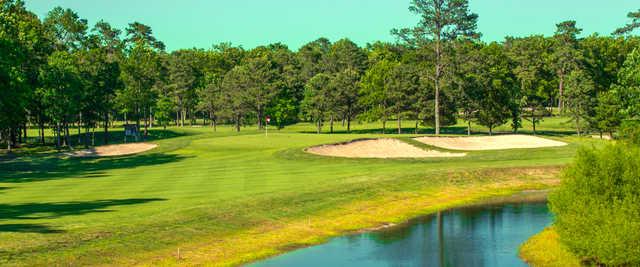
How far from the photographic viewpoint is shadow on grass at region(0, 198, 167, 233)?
33428mm

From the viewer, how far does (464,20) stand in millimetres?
100000

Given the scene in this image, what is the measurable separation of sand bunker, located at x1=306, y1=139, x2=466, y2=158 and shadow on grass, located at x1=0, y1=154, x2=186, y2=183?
630 inches

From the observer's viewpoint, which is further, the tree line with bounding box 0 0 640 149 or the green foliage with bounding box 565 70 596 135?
the green foliage with bounding box 565 70 596 135

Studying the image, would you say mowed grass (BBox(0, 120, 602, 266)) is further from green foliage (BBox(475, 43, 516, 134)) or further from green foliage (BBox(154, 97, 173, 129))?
green foliage (BBox(154, 97, 173, 129))

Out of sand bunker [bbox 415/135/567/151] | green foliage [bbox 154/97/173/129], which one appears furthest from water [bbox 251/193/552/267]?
green foliage [bbox 154/97/173/129]

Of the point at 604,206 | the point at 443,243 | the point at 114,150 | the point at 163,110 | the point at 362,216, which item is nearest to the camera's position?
the point at 604,206

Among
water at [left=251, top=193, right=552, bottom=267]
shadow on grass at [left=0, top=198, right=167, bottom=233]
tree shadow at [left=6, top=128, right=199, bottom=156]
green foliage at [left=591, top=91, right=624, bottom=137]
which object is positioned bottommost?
water at [left=251, top=193, right=552, bottom=267]

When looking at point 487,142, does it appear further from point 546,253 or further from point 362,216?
point 546,253

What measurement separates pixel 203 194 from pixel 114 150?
42661 millimetres

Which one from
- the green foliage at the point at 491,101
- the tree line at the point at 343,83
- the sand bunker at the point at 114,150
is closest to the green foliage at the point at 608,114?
the tree line at the point at 343,83

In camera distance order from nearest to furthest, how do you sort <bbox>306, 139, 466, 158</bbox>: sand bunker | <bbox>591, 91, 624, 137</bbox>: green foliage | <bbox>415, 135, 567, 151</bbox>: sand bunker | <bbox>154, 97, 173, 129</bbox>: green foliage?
<bbox>306, 139, 466, 158</bbox>: sand bunker < <bbox>415, 135, 567, 151</bbox>: sand bunker < <bbox>591, 91, 624, 137</bbox>: green foliage < <bbox>154, 97, 173, 129</bbox>: green foliage

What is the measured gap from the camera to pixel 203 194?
44531 mm

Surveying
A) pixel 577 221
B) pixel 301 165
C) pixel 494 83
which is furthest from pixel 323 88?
pixel 577 221

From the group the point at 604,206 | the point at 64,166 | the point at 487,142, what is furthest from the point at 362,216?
the point at 487,142
